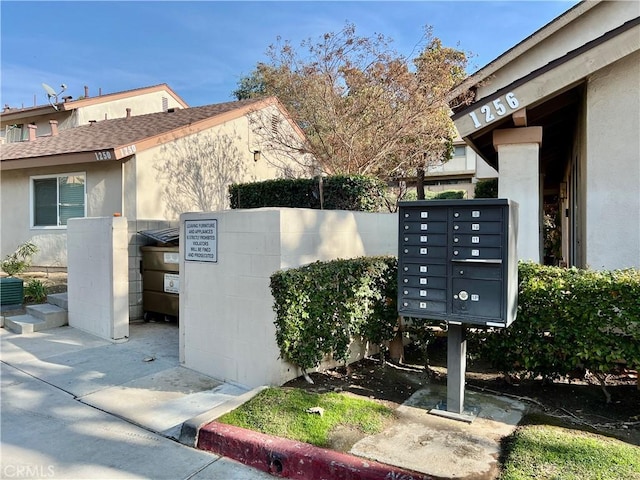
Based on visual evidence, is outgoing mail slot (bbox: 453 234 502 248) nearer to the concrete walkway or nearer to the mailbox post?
the mailbox post

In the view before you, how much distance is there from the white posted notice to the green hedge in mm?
3163

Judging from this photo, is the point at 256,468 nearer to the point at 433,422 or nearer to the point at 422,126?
the point at 433,422

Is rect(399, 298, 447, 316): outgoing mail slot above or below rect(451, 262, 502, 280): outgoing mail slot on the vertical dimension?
below

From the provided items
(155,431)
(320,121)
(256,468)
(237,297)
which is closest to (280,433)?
(256,468)

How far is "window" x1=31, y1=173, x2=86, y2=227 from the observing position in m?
11.0

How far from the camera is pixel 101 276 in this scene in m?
7.25

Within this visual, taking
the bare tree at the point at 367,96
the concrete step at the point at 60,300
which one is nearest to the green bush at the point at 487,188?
the bare tree at the point at 367,96

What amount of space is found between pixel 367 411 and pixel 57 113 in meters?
20.5

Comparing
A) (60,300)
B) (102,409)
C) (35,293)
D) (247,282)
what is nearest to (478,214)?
(247,282)

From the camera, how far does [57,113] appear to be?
1911cm

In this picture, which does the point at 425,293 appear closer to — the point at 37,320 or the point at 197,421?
the point at 197,421

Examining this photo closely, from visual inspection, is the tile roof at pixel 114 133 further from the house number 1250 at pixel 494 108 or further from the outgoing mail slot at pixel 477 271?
the outgoing mail slot at pixel 477 271

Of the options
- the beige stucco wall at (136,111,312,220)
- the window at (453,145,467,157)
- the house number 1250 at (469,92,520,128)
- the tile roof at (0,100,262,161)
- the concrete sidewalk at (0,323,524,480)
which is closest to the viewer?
the concrete sidewalk at (0,323,524,480)

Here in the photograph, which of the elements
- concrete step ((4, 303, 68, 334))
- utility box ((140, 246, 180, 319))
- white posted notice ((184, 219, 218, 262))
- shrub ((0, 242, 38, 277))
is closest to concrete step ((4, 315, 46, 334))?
concrete step ((4, 303, 68, 334))
